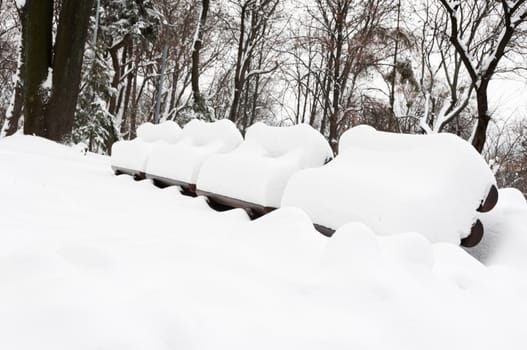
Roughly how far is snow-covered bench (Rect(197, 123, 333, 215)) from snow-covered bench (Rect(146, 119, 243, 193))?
43cm

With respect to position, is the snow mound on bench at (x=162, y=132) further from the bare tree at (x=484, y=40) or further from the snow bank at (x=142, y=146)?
the bare tree at (x=484, y=40)

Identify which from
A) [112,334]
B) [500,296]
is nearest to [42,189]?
[112,334]

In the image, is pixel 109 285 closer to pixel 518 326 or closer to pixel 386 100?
pixel 518 326

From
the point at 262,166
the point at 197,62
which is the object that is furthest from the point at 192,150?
the point at 197,62

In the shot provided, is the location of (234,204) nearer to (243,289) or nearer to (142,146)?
(243,289)

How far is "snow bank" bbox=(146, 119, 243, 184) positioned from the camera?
5012 mm

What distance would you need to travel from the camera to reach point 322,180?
10.7ft

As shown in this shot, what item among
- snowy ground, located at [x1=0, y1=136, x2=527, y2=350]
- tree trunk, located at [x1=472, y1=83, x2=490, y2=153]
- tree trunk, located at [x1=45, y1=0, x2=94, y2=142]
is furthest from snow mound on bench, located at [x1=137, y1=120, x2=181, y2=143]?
tree trunk, located at [x1=472, y1=83, x2=490, y2=153]

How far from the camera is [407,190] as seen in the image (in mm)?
2719

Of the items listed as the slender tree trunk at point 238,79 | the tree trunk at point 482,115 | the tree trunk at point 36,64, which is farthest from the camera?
the slender tree trunk at point 238,79

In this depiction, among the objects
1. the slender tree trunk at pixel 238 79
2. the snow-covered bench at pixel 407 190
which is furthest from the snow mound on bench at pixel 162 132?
the slender tree trunk at pixel 238 79

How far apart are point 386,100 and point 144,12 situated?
11.8 metres

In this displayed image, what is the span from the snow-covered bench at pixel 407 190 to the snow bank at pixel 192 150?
1.92m

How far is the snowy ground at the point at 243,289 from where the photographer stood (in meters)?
1.26
